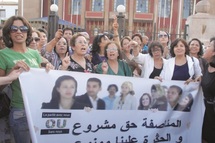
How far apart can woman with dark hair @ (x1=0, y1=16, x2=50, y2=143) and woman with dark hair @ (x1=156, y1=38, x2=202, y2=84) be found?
2.25 meters

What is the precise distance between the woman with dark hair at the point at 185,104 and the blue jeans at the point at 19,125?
228 centimetres

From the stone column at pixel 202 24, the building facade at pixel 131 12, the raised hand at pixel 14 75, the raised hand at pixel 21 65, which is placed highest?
the building facade at pixel 131 12

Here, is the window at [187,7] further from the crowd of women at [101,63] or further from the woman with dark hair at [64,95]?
the woman with dark hair at [64,95]

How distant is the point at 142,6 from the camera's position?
1483 inches

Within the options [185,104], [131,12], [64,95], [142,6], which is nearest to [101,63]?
[64,95]

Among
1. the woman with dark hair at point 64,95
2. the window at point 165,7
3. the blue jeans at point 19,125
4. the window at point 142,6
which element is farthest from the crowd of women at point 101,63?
→ the window at point 142,6

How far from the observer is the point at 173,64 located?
5148mm

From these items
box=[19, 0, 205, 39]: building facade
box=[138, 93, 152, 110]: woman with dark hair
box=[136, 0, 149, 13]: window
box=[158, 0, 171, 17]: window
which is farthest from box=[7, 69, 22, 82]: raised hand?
box=[136, 0, 149, 13]: window

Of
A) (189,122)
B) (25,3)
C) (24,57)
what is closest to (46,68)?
(24,57)

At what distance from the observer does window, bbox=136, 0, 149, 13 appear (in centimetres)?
3738

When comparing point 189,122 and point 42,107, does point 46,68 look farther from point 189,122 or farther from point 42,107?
point 189,122

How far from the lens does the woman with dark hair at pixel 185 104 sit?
16.1 feet

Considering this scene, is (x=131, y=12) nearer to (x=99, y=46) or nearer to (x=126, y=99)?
(x=99, y=46)

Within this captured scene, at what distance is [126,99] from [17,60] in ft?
5.27
